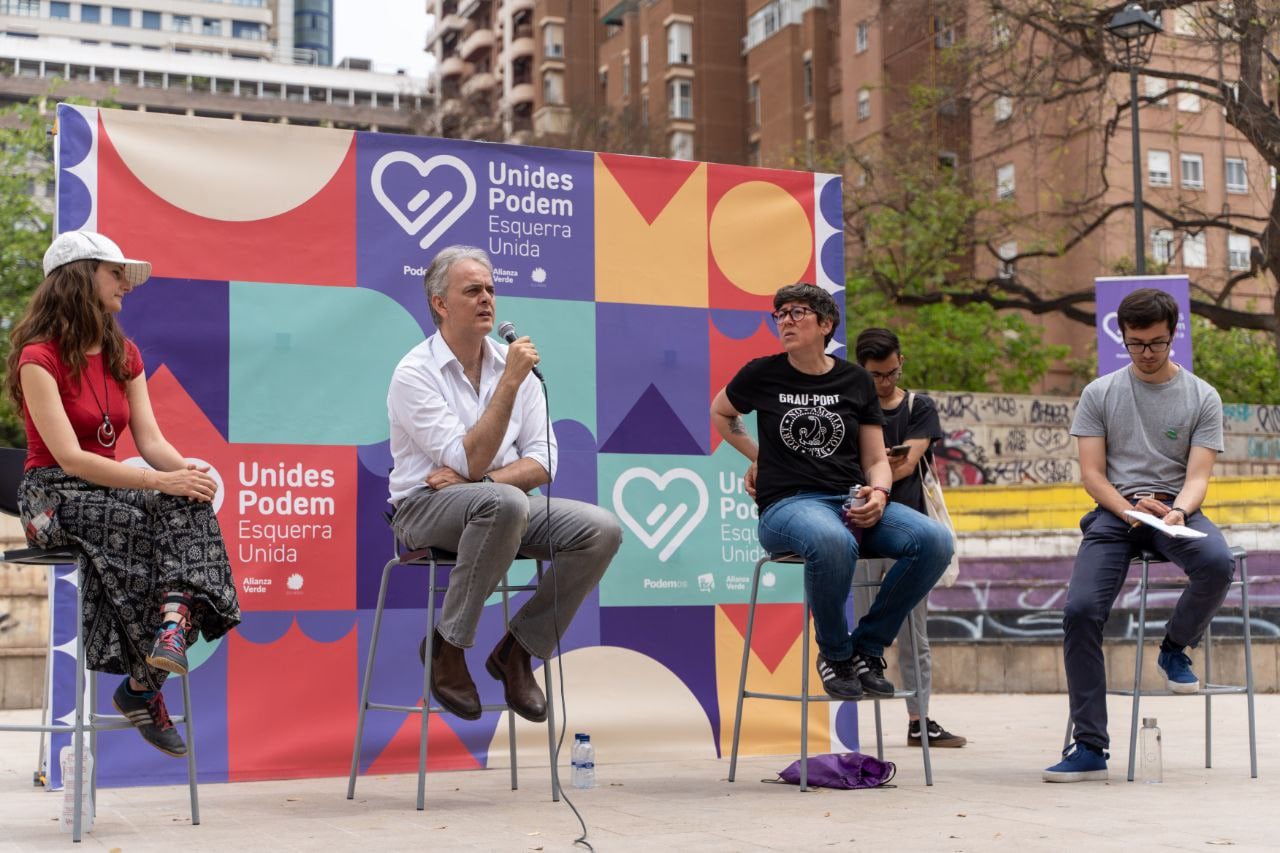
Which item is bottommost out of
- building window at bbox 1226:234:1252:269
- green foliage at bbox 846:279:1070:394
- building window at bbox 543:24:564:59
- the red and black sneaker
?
the red and black sneaker

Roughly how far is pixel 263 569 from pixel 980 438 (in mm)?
18023

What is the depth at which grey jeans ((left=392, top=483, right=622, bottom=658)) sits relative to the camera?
212 inches

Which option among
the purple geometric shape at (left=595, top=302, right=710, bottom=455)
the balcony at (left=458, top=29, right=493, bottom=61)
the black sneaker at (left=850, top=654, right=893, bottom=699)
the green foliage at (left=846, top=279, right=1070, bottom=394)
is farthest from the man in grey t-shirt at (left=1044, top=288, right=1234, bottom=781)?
the balcony at (left=458, top=29, right=493, bottom=61)

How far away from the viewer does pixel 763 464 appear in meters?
6.29

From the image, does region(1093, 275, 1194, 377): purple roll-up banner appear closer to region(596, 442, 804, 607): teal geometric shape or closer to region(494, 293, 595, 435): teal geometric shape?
region(596, 442, 804, 607): teal geometric shape

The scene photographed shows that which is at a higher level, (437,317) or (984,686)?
(437,317)

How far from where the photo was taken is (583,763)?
237 inches

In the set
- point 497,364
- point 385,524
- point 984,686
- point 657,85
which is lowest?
point 984,686

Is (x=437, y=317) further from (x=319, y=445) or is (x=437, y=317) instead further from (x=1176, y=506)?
(x=1176, y=506)

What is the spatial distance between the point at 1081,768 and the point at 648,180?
3319mm

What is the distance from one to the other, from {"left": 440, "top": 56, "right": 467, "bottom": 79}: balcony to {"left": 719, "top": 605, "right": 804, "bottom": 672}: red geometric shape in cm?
7780

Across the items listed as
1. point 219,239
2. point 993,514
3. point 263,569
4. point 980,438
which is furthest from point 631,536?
point 980,438

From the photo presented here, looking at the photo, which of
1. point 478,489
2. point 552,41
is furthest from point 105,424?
point 552,41

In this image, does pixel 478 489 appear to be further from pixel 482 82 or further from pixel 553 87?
pixel 482 82
